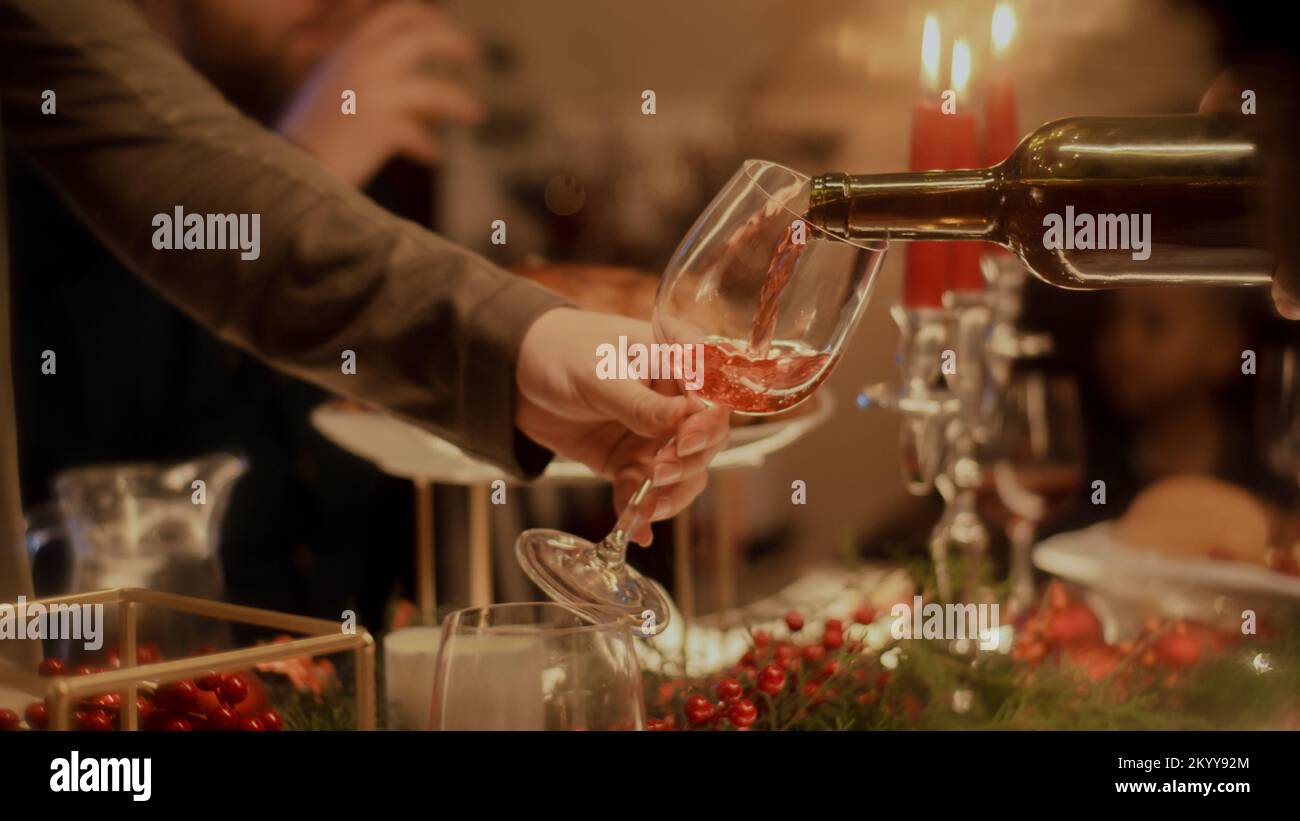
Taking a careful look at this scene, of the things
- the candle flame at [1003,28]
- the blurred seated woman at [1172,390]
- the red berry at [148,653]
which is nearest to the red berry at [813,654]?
the red berry at [148,653]

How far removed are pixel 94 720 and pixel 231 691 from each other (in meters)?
0.09

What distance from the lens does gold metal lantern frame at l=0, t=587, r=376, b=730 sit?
0.46 m

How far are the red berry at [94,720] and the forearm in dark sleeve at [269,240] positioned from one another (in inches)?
10.3

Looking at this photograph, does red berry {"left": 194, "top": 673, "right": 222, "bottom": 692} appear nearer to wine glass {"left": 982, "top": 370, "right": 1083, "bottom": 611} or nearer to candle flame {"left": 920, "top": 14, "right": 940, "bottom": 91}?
candle flame {"left": 920, "top": 14, "right": 940, "bottom": 91}

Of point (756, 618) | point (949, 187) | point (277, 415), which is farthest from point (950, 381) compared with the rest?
point (277, 415)

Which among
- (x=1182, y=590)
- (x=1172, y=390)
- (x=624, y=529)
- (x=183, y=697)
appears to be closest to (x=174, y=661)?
(x=183, y=697)

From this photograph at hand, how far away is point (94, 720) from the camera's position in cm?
66

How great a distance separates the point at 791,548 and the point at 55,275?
2.44 feet

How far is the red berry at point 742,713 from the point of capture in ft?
2.19

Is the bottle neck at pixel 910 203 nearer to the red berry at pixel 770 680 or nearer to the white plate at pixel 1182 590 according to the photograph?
the red berry at pixel 770 680

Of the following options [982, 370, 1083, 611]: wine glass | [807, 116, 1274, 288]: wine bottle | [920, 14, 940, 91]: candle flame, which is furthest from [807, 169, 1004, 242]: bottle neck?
[982, 370, 1083, 611]: wine glass

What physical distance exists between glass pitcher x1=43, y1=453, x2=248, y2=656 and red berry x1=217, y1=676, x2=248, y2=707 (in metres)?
0.15

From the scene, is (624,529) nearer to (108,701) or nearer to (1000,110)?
(108,701)
